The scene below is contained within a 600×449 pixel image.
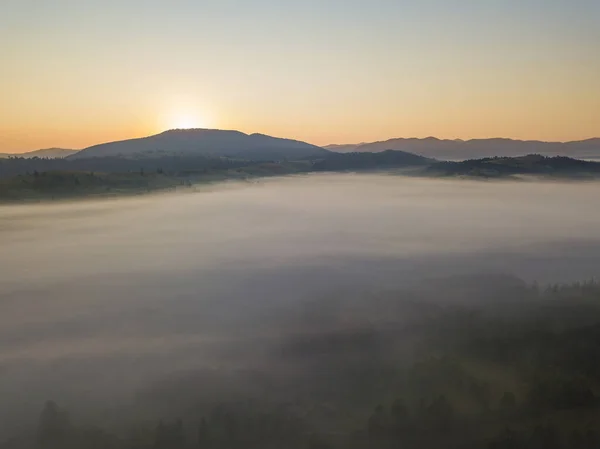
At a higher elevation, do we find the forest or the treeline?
the treeline

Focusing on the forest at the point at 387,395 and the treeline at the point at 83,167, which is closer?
the forest at the point at 387,395

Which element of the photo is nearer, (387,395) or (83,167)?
(387,395)

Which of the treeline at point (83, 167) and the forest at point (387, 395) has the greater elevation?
the treeline at point (83, 167)

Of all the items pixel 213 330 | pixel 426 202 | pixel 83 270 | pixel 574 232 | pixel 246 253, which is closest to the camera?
pixel 213 330

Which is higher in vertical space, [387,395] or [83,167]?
[83,167]

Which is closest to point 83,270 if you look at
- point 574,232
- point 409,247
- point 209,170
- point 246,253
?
point 246,253

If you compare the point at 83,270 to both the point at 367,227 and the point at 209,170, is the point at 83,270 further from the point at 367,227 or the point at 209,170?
the point at 209,170

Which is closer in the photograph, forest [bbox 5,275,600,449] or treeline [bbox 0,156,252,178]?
forest [bbox 5,275,600,449]

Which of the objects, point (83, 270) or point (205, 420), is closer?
point (205, 420)

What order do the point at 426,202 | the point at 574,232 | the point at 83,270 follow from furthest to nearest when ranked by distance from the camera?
the point at 426,202
the point at 574,232
the point at 83,270
